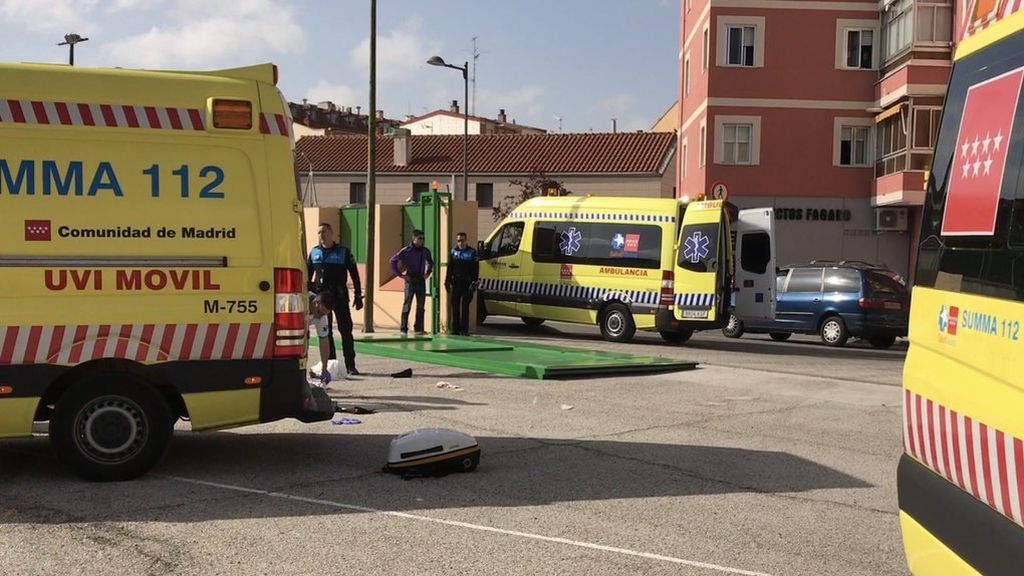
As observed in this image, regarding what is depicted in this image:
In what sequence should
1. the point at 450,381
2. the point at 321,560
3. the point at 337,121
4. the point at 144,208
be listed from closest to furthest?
the point at 321,560, the point at 144,208, the point at 450,381, the point at 337,121

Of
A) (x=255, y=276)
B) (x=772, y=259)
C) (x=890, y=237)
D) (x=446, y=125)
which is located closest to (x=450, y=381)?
(x=255, y=276)

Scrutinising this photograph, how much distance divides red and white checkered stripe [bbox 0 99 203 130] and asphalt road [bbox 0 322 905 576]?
2249mm

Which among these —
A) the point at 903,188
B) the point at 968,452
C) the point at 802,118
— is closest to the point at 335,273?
the point at 968,452

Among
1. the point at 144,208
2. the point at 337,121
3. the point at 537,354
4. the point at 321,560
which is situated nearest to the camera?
the point at 321,560

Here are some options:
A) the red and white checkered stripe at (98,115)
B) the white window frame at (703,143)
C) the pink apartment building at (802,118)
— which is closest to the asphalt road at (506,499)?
the red and white checkered stripe at (98,115)

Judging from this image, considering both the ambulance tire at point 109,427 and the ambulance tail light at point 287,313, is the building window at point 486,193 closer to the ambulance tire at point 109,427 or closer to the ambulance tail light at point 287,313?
the ambulance tail light at point 287,313

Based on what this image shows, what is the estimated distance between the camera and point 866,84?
33250 millimetres

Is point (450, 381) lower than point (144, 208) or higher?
lower

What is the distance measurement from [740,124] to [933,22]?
20.6 feet

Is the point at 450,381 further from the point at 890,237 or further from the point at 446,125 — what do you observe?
the point at 446,125

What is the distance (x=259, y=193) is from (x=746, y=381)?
7696 millimetres

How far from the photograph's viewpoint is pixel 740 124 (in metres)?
33.6

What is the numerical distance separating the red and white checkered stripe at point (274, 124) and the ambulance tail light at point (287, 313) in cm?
91

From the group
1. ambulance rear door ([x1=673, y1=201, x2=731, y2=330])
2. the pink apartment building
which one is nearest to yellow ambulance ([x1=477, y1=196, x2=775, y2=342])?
ambulance rear door ([x1=673, y1=201, x2=731, y2=330])
